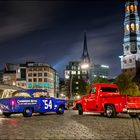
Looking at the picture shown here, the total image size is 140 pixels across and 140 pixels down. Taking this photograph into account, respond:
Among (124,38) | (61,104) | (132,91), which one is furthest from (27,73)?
(61,104)

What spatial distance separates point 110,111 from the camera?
22922 mm

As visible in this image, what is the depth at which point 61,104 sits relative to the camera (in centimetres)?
2688

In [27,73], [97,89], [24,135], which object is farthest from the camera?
[27,73]

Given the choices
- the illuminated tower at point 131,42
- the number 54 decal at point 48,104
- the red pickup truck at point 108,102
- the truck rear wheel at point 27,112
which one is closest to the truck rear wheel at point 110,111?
the red pickup truck at point 108,102

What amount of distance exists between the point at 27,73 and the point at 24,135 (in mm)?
159650

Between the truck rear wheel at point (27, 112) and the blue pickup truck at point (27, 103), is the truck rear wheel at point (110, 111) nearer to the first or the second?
the blue pickup truck at point (27, 103)

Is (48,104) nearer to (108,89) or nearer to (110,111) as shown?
(108,89)

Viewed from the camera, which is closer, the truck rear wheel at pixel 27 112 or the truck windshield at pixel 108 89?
the truck rear wheel at pixel 27 112

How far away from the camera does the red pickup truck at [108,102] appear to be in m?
22.1

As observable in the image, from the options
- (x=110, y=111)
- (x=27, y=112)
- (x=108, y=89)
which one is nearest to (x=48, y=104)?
(x=27, y=112)

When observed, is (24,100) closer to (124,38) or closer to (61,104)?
(61,104)

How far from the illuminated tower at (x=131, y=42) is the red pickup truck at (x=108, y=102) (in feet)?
478

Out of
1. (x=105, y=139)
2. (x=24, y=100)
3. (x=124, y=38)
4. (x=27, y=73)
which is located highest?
(x=124, y=38)

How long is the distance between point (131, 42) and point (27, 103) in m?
153
